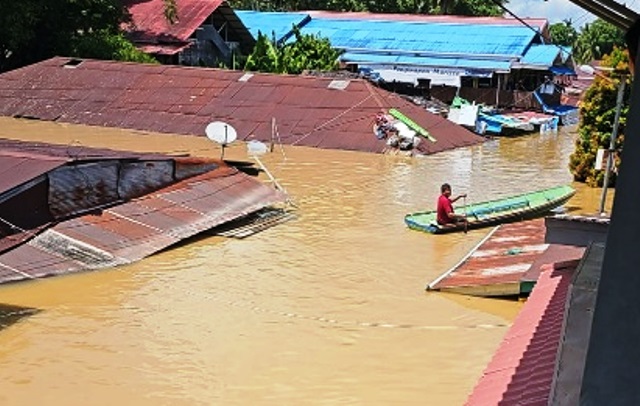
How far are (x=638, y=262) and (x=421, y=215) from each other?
48.1 ft

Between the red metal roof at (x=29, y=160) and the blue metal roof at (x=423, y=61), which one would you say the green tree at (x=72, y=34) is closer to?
the blue metal roof at (x=423, y=61)

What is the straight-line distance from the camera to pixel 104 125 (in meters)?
30.9

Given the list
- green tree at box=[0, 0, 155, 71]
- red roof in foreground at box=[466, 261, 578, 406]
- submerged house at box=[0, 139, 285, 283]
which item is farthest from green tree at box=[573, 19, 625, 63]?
red roof in foreground at box=[466, 261, 578, 406]

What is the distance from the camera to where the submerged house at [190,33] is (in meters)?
39.2

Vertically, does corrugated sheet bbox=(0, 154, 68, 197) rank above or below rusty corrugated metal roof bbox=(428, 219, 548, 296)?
above

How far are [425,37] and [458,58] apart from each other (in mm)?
3430

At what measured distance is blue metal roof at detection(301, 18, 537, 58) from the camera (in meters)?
41.2

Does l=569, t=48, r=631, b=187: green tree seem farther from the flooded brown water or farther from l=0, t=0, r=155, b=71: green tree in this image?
l=0, t=0, r=155, b=71: green tree

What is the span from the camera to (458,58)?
41219 millimetres

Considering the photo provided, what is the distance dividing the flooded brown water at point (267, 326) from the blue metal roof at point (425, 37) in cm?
2591

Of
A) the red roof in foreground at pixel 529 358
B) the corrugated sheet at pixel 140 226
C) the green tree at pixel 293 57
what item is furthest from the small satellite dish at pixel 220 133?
the green tree at pixel 293 57

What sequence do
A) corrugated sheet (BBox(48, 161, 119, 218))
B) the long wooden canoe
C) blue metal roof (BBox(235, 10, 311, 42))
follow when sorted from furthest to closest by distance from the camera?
blue metal roof (BBox(235, 10, 311, 42)) → the long wooden canoe → corrugated sheet (BBox(48, 161, 119, 218))

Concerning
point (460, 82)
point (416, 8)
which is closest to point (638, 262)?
point (460, 82)

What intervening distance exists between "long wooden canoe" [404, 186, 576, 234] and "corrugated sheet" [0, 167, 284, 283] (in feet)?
10.3
